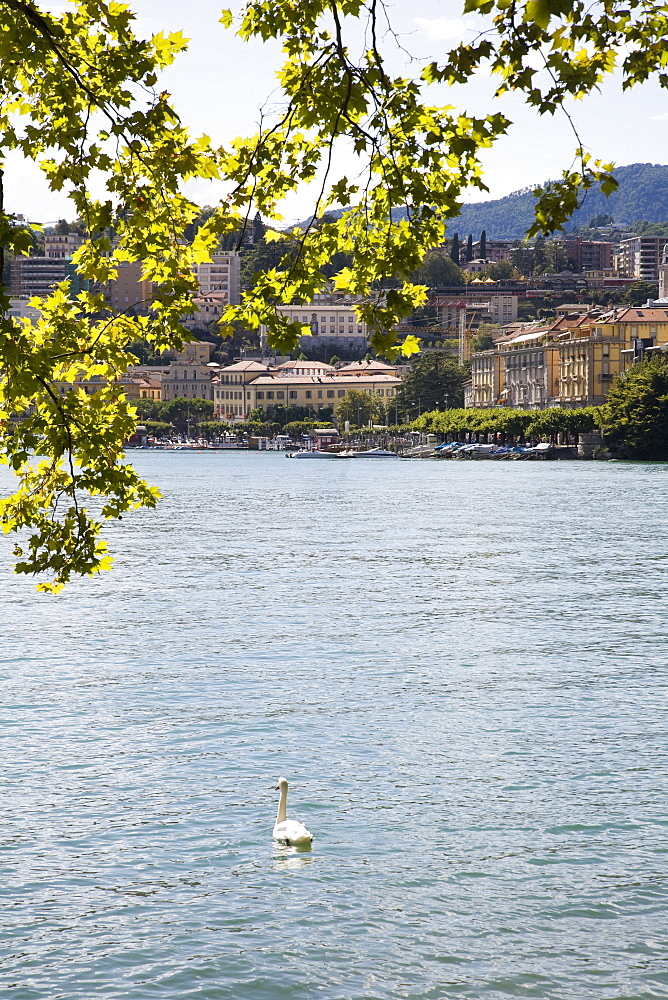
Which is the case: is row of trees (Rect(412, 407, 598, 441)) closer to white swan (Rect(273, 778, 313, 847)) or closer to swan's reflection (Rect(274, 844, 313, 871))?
white swan (Rect(273, 778, 313, 847))

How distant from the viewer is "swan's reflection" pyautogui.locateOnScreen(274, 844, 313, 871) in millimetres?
10328

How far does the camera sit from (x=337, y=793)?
39.7ft

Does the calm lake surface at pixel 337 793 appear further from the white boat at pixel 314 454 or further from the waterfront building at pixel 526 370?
the white boat at pixel 314 454

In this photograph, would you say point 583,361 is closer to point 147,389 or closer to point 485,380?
point 485,380

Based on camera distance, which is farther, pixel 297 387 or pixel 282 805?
pixel 297 387

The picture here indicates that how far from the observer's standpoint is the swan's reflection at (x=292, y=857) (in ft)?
33.9

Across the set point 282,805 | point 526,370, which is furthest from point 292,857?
point 526,370

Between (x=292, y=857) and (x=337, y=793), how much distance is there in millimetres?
1629

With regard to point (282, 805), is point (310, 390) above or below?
above

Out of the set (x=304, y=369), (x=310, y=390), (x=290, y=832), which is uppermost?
(x=304, y=369)

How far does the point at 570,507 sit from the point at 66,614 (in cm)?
3227

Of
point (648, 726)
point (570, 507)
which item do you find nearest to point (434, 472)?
point (570, 507)

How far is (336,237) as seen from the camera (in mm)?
6941

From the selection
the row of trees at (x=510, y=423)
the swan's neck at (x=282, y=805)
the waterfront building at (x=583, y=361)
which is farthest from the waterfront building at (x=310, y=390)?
the swan's neck at (x=282, y=805)
